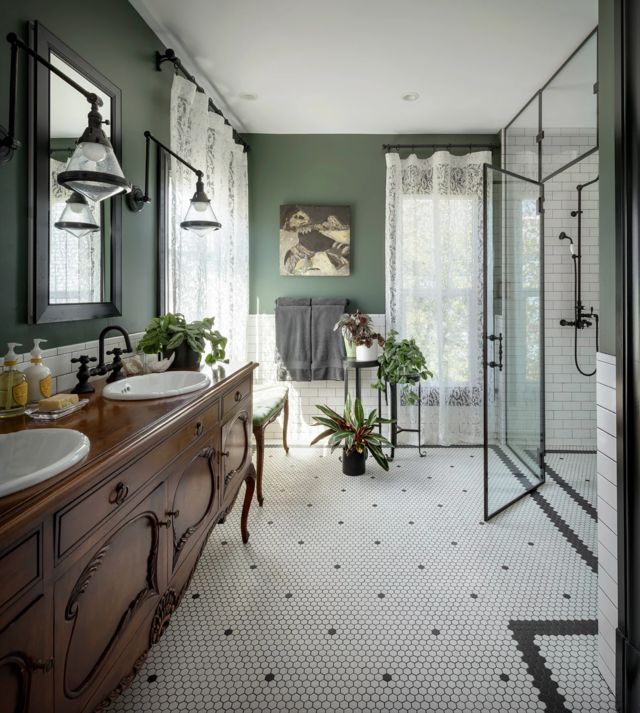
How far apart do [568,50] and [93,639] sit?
3.60 metres

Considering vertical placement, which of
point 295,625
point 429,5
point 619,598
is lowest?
point 295,625

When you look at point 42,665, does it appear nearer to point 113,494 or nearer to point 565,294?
point 113,494

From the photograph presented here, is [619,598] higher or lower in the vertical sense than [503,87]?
lower

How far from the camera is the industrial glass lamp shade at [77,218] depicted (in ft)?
5.28

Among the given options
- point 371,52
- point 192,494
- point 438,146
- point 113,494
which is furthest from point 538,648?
point 438,146

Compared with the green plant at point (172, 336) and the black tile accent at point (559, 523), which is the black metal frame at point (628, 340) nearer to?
the black tile accent at point (559, 523)

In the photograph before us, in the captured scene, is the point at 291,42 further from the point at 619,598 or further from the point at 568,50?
the point at 619,598

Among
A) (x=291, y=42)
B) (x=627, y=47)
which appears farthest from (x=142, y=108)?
(x=627, y=47)

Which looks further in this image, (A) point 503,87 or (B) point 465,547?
(A) point 503,87

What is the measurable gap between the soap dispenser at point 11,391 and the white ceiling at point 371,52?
1.99 m

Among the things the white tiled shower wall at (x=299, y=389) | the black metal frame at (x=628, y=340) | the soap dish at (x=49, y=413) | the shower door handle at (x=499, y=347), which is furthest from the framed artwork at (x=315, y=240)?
the soap dish at (x=49, y=413)

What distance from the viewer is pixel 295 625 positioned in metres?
1.67

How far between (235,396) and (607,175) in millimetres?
1649

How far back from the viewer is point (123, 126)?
2.01 metres
